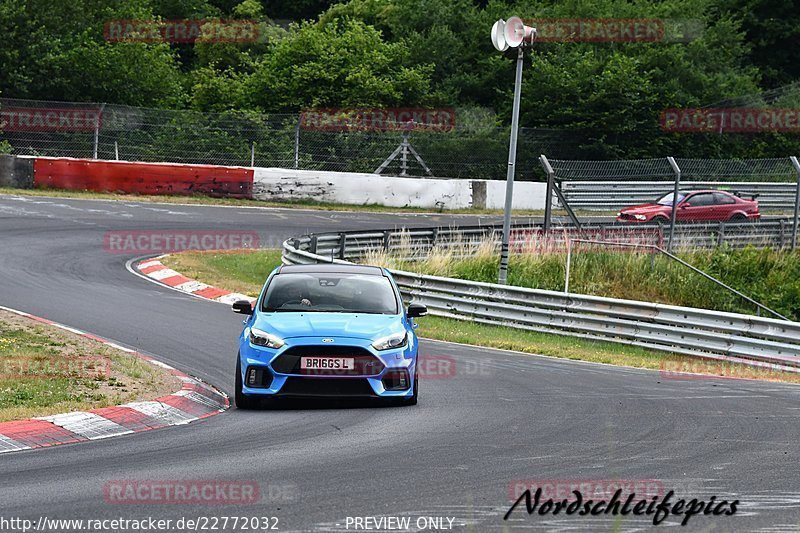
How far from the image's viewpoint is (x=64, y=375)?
474 inches

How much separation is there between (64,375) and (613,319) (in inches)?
379

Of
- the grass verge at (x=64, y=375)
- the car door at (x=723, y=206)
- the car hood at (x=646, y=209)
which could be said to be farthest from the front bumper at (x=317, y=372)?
the car door at (x=723, y=206)

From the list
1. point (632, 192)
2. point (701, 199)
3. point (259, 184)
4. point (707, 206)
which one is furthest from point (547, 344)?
point (259, 184)

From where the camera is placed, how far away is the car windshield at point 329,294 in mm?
11930

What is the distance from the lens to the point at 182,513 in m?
6.80

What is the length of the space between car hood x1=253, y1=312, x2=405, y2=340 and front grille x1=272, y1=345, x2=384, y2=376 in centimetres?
14

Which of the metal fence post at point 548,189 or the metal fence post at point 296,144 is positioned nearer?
the metal fence post at point 548,189

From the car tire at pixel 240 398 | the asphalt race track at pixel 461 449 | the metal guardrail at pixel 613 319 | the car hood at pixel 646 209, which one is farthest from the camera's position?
the car hood at pixel 646 209

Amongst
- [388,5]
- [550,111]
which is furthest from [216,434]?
[388,5]

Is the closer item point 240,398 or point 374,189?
point 240,398

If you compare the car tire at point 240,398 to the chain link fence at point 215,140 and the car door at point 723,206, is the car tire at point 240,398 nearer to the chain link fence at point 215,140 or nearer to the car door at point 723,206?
the chain link fence at point 215,140

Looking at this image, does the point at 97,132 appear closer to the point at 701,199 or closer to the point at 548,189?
the point at 548,189

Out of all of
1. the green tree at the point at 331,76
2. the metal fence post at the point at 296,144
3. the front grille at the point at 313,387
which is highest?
the green tree at the point at 331,76

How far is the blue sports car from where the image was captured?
10.9 meters
